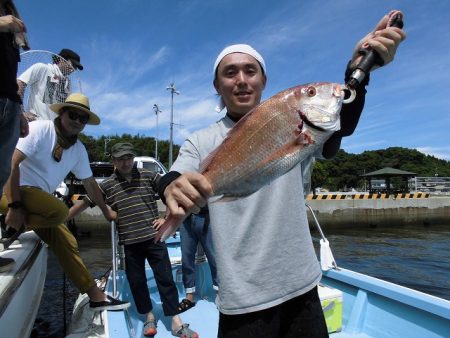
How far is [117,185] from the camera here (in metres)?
4.95

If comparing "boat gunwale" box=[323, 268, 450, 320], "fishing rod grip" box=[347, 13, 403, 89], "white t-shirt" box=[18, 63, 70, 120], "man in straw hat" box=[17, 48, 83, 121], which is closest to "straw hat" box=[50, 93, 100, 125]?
"man in straw hat" box=[17, 48, 83, 121]

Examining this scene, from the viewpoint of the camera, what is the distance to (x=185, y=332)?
436 cm

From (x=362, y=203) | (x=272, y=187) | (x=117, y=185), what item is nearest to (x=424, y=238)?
(x=362, y=203)

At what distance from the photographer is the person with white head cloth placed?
1.85 metres

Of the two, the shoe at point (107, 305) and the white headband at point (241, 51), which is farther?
the shoe at point (107, 305)

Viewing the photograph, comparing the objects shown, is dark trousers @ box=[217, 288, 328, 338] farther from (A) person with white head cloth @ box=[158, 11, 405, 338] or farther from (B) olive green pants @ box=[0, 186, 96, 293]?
(B) olive green pants @ box=[0, 186, 96, 293]

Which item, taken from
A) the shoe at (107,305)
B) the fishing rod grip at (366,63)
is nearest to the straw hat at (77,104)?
the shoe at (107,305)

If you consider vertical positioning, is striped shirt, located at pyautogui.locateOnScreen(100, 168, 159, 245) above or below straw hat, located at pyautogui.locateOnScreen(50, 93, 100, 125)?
below

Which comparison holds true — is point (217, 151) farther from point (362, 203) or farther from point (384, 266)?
point (362, 203)

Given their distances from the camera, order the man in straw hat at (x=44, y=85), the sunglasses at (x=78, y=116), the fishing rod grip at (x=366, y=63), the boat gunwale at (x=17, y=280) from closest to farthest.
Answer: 1. the fishing rod grip at (x=366, y=63)
2. the boat gunwale at (x=17, y=280)
3. the sunglasses at (x=78, y=116)
4. the man in straw hat at (x=44, y=85)

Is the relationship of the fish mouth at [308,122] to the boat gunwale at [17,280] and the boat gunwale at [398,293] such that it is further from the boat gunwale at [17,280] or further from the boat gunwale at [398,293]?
the boat gunwale at [398,293]

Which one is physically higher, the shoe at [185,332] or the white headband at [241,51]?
the white headband at [241,51]

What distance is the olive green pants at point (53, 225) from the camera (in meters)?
3.67

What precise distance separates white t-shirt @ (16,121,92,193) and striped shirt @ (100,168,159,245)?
822 mm
